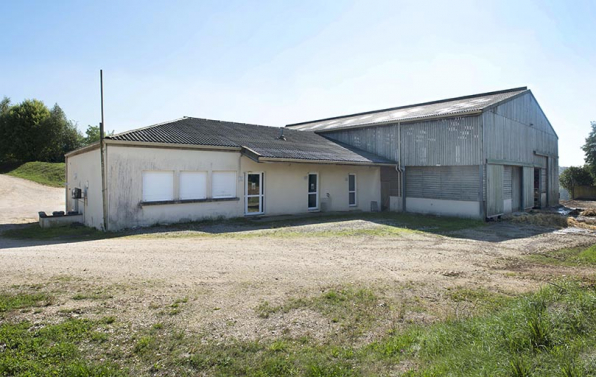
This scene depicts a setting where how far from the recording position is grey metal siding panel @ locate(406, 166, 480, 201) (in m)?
17.6

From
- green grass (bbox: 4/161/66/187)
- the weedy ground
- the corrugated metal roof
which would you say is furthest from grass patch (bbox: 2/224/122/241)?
green grass (bbox: 4/161/66/187)

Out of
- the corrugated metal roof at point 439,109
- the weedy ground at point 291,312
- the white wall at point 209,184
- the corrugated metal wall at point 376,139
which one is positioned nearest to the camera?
the weedy ground at point 291,312

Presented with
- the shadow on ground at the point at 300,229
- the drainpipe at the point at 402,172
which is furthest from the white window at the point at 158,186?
the drainpipe at the point at 402,172

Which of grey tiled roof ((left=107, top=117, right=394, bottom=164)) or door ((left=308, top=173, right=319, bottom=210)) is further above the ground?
grey tiled roof ((left=107, top=117, right=394, bottom=164))

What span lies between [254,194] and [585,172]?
108ft

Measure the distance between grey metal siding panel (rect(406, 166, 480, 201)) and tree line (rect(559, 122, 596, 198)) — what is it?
23020mm

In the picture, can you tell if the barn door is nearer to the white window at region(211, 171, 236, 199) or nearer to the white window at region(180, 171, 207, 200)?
the white window at region(211, 171, 236, 199)

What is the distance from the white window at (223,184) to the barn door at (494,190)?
39.1 ft

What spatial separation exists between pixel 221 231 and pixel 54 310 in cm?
824

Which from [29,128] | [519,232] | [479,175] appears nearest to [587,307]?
[519,232]

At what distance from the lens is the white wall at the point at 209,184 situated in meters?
13.3

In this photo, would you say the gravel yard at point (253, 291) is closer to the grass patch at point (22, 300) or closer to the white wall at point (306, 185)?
the grass patch at point (22, 300)

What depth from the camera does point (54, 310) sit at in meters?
4.95

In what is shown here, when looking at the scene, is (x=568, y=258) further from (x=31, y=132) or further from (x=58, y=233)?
(x=31, y=132)
